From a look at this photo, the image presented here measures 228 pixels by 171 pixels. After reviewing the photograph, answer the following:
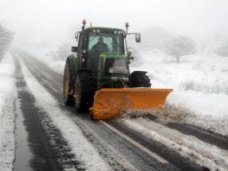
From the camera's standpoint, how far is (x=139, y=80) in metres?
10.8

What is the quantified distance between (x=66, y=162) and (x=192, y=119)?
180 inches

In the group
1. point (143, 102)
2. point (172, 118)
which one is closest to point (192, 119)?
point (172, 118)

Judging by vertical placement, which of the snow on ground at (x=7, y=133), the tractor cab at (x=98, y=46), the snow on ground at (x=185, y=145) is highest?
the tractor cab at (x=98, y=46)

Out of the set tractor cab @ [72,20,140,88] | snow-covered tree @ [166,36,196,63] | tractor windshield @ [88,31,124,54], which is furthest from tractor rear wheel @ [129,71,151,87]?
snow-covered tree @ [166,36,196,63]

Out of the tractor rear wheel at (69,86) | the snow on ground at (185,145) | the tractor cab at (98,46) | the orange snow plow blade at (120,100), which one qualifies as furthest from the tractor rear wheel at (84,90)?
the snow on ground at (185,145)

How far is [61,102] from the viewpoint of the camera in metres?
12.8

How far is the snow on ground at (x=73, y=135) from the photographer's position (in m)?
5.82

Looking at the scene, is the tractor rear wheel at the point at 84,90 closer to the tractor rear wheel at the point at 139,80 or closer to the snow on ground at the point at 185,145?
the tractor rear wheel at the point at 139,80

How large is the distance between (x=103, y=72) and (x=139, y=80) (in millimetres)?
1201

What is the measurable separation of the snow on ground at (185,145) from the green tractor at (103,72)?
886 mm

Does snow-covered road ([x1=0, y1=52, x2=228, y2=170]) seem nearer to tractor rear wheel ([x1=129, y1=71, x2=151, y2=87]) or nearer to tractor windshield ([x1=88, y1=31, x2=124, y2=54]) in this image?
tractor rear wheel ([x1=129, y1=71, x2=151, y2=87])

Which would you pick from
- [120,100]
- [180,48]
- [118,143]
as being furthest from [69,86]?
[180,48]

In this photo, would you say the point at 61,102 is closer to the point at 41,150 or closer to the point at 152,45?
the point at 41,150

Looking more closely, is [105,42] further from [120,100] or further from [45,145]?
[45,145]
